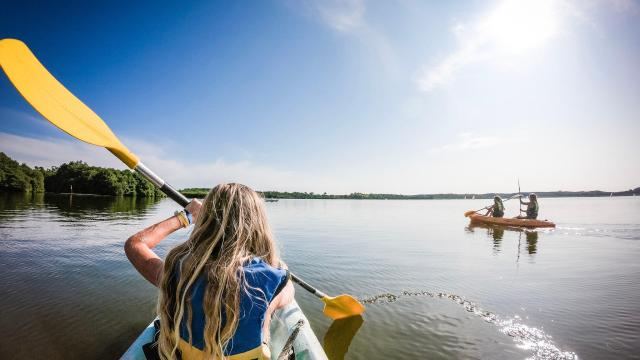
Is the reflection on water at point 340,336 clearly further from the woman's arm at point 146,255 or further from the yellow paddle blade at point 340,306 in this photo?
the woman's arm at point 146,255

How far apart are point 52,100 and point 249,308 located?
3.16 metres

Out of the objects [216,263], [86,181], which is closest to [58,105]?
[216,263]

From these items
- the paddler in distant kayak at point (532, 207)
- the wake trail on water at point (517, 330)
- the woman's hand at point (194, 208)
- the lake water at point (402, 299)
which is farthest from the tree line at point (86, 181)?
the woman's hand at point (194, 208)

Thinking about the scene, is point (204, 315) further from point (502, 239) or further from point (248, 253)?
point (502, 239)

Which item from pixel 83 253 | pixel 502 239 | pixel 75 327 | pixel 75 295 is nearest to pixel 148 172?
pixel 75 327

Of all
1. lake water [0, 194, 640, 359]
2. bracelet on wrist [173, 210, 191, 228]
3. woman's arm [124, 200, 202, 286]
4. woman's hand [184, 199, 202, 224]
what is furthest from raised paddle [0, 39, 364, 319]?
lake water [0, 194, 640, 359]

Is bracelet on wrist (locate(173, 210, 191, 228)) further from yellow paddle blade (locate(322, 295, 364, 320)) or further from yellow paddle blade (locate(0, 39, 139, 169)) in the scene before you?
yellow paddle blade (locate(322, 295, 364, 320))

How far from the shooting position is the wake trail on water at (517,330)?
468 centimetres

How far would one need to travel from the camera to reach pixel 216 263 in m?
1.77

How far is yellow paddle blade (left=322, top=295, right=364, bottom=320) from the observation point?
5.85 m

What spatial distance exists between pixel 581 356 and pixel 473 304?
2213 mm

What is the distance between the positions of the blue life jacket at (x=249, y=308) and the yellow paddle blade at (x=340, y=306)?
165 inches

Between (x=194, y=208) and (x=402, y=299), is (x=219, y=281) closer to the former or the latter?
(x=194, y=208)

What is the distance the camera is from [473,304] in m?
6.75
